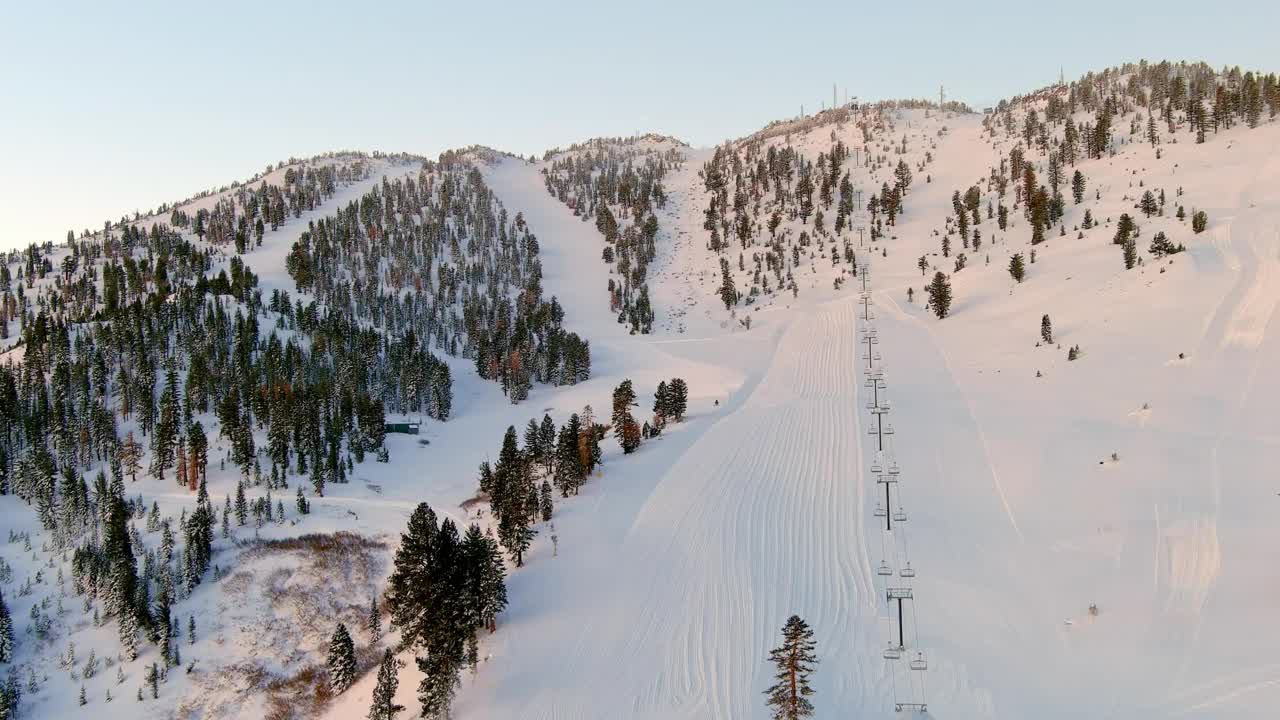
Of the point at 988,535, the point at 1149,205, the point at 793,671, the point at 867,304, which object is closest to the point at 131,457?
the point at 793,671

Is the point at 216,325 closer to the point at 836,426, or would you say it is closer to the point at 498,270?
the point at 498,270

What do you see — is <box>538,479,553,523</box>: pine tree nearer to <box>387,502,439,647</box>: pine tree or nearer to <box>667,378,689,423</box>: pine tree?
<box>387,502,439,647</box>: pine tree

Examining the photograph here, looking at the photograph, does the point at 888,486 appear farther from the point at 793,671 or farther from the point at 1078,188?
the point at 1078,188

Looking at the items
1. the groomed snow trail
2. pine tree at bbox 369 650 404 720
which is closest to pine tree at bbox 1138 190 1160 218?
the groomed snow trail

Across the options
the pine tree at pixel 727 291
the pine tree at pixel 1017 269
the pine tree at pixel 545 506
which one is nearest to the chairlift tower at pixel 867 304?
the pine tree at pixel 1017 269

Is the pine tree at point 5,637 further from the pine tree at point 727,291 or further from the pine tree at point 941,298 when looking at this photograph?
the pine tree at point 727,291
